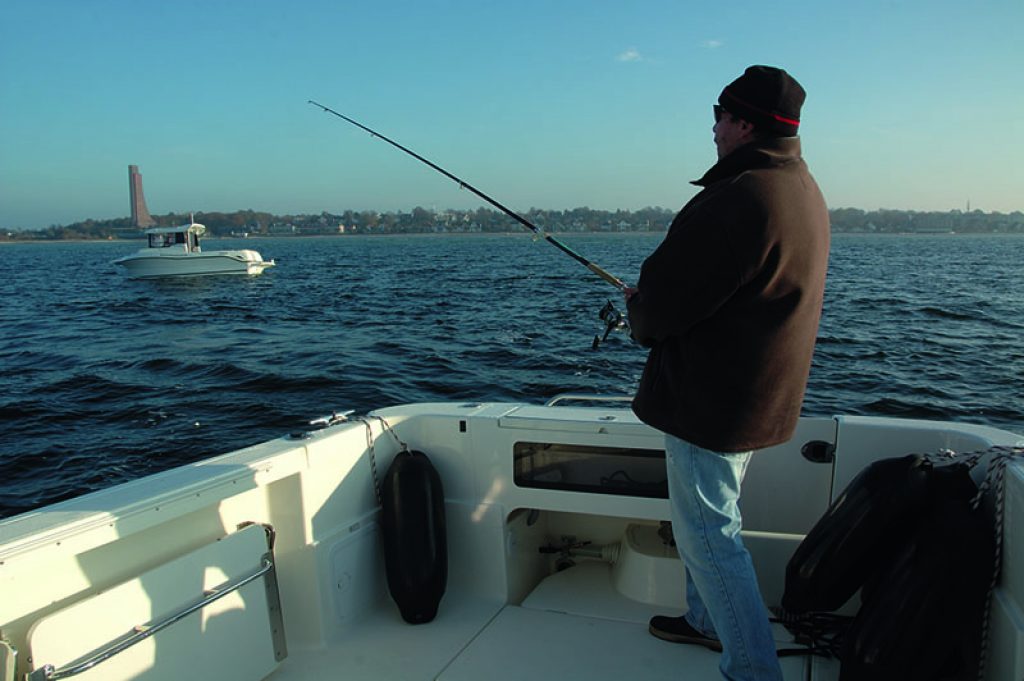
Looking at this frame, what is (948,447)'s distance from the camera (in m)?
2.51

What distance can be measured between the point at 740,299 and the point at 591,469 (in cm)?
133

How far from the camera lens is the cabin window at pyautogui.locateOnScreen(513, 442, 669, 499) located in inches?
108

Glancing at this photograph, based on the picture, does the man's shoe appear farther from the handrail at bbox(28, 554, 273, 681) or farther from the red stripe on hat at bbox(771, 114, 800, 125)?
the red stripe on hat at bbox(771, 114, 800, 125)

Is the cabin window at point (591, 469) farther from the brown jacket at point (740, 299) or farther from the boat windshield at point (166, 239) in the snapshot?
the boat windshield at point (166, 239)

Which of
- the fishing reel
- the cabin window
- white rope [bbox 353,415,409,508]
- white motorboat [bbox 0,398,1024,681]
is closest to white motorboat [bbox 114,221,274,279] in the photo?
white rope [bbox 353,415,409,508]

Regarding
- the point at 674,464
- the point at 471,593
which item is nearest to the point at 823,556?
the point at 674,464

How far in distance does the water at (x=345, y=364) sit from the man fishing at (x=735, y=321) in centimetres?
685

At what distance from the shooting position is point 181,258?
105 feet

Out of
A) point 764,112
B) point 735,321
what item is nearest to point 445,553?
point 735,321

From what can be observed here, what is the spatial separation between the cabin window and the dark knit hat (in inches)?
52.6

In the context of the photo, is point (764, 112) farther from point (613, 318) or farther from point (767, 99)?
point (613, 318)

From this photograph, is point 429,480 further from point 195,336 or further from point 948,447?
point 195,336

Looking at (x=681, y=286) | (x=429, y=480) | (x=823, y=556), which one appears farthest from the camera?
(x=429, y=480)

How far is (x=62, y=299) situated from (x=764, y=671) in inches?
1206
